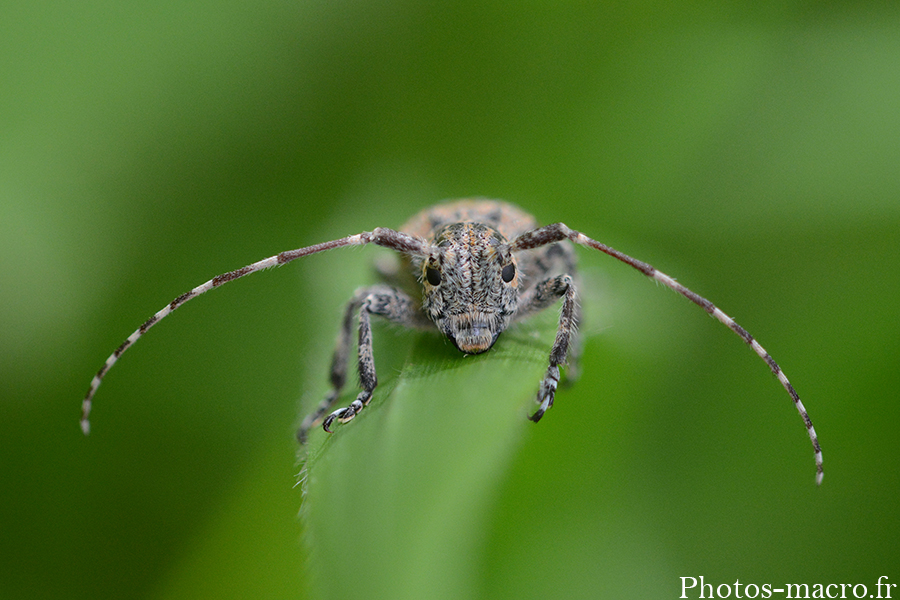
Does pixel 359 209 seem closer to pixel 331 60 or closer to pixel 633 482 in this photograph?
pixel 331 60

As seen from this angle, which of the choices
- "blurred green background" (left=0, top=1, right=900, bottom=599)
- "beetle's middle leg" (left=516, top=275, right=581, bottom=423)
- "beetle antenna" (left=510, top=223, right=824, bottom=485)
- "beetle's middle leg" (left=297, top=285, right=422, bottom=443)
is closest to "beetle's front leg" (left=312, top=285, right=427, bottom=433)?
"beetle's middle leg" (left=297, top=285, right=422, bottom=443)

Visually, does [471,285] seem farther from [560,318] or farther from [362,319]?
[362,319]

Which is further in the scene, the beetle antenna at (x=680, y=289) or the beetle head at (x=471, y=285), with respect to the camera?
the beetle head at (x=471, y=285)

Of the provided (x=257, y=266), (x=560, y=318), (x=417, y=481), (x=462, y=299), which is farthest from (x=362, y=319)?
(x=417, y=481)

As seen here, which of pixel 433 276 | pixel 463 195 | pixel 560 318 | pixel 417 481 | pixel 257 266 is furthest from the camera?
pixel 463 195

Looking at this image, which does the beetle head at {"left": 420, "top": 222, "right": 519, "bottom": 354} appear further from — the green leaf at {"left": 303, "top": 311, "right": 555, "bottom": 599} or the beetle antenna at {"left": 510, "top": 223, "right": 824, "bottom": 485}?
the green leaf at {"left": 303, "top": 311, "right": 555, "bottom": 599}

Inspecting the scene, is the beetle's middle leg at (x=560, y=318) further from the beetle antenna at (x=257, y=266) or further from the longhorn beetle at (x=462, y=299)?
the beetle antenna at (x=257, y=266)

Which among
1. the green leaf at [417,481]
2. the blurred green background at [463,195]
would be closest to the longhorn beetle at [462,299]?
the blurred green background at [463,195]
